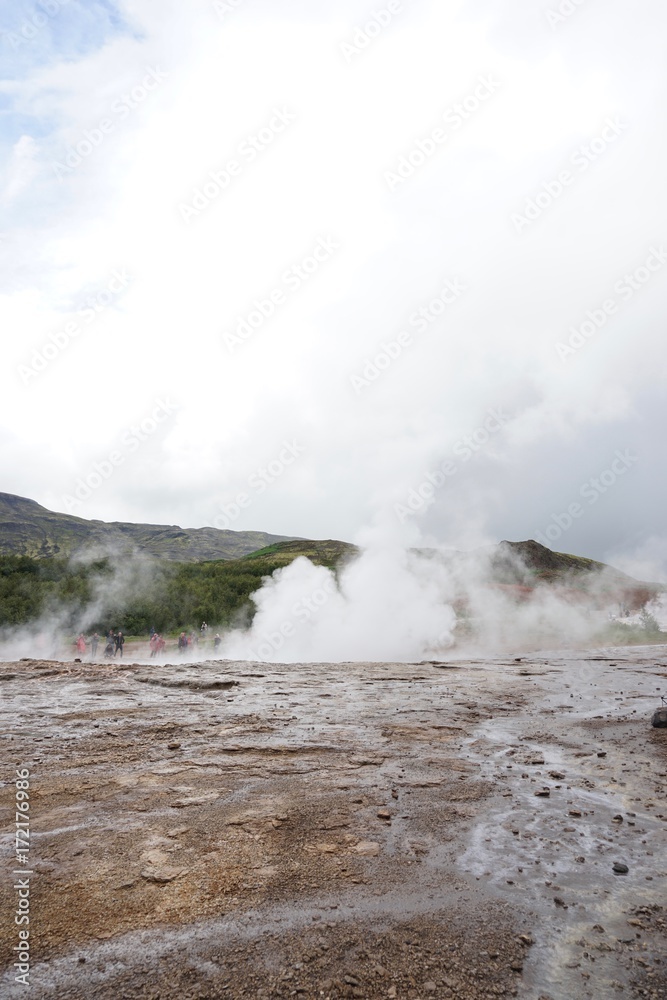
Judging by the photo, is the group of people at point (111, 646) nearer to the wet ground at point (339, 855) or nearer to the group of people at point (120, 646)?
the group of people at point (120, 646)

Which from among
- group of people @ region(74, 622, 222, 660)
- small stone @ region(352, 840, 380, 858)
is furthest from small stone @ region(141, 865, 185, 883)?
group of people @ region(74, 622, 222, 660)

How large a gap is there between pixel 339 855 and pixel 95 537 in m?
147

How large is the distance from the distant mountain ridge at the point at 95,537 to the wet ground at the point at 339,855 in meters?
100.0

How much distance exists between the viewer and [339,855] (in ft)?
19.2

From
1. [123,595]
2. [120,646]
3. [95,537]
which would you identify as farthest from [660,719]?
[95,537]

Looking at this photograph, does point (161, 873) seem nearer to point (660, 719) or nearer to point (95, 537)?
point (660, 719)

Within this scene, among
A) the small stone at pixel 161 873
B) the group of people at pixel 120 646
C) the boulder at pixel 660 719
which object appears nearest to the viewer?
the small stone at pixel 161 873

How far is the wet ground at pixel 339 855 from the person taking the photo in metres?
4.10

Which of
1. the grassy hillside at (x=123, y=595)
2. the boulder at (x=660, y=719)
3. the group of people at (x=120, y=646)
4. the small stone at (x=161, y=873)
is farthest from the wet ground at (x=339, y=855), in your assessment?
the grassy hillside at (x=123, y=595)

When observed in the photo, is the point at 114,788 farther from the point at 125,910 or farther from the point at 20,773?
the point at 125,910

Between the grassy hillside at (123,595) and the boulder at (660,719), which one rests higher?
the grassy hillside at (123,595)

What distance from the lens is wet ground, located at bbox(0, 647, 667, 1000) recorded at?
4.10 meters

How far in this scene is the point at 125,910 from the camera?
4.87 metres

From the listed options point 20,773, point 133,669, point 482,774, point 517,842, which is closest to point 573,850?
point 517,842
